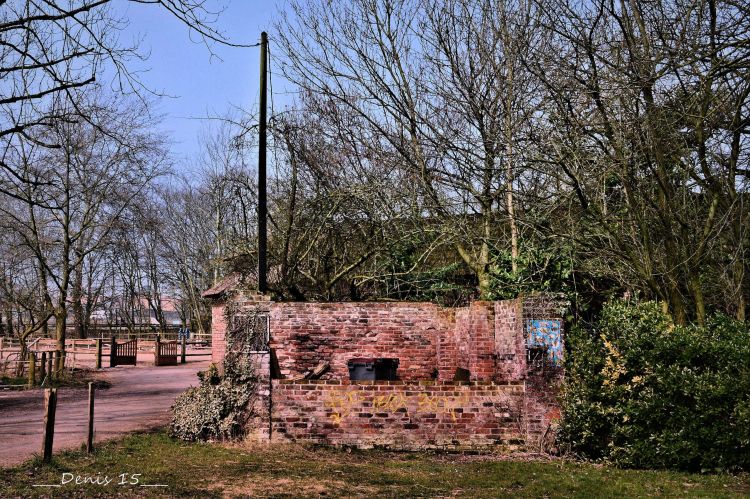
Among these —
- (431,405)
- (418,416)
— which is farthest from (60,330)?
(431,405)

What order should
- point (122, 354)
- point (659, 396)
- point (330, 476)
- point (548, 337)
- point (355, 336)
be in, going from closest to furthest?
point (330, 476) → point (659, 396) → point (548, 337) → point (355, 336) → point (122, 354)

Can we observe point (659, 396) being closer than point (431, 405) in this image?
Yes

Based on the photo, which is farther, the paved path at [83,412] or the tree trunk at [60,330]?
the tree trunk at [60,330]

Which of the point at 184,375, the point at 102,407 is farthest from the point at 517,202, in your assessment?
the point at 184,375

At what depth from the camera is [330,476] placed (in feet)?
26.1

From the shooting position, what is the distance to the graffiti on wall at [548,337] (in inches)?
389

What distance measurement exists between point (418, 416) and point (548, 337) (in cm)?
218

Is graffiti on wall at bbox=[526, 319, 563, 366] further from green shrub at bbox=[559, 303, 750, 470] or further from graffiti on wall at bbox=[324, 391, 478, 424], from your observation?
graffiti on wall at bbox=[324, 391, 478, 424]

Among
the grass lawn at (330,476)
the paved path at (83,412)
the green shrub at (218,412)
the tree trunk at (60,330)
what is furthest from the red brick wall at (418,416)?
the tree trunk at (60,330)

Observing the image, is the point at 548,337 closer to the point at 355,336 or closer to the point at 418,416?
the point at 418,416

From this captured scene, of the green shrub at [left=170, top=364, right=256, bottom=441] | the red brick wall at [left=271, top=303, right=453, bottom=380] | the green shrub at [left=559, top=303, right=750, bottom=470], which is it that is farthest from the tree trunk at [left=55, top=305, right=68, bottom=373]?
the green shrub at [left=559, top=303, right=750, bottom=470]

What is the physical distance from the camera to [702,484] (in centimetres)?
777

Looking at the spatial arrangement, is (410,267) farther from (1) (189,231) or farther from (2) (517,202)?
(1) (189,231)

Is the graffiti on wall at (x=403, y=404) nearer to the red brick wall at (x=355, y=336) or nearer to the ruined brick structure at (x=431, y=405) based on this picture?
the ruined brick structure at (x=431, y=405)
